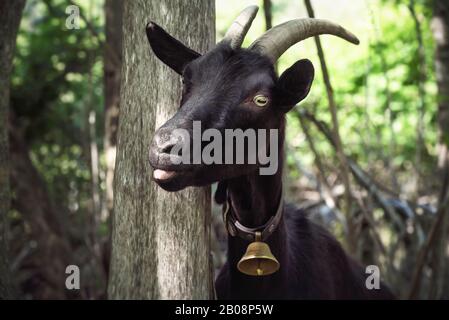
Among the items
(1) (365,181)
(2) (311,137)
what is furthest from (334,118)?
(1) (365,181)

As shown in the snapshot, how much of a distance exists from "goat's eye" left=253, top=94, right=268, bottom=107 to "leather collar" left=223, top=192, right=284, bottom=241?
739mm

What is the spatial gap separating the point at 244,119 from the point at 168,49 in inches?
23.5

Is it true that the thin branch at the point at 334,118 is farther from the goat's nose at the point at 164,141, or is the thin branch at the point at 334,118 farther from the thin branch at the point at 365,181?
the goat's nose at the point at 164,141

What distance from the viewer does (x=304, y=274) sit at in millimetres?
4891

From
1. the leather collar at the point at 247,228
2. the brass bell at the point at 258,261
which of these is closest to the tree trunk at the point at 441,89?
the leather collar at the point at 247,228

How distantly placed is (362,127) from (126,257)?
7579 millimetres

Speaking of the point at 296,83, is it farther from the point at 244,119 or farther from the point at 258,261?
the point at 258,261

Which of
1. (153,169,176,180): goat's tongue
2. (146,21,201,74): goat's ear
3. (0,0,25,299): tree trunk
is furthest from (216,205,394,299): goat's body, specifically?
(0,0,25,299): tree trunk

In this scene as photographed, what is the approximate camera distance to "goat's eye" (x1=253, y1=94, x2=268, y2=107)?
3.95m

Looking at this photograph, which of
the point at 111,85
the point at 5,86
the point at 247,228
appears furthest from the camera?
the point at 111,85

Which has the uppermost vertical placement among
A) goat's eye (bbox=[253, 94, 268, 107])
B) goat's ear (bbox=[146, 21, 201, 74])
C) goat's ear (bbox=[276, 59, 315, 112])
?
goat's ear (bbox=[146, 21, 201, 74])

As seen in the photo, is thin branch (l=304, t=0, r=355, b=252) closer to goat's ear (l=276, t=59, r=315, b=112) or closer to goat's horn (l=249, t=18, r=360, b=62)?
goat's horn (l=249, t=18, r=360, b=62)

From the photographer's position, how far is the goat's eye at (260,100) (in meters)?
3.95
